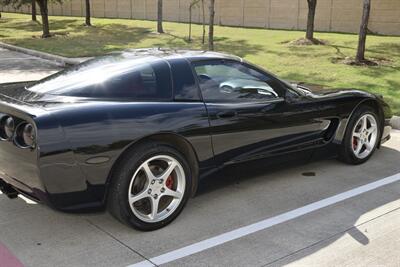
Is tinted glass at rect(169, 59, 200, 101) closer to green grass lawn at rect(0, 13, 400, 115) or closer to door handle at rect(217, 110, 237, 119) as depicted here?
door handle at rect(217, 110, 237, 119)

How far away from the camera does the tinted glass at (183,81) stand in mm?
4113

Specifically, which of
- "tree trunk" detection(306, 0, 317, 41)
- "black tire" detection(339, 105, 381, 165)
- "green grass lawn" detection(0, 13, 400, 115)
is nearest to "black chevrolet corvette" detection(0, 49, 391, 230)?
"black tire" detection(339, 105, 381, 165)

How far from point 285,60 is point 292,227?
9.61m

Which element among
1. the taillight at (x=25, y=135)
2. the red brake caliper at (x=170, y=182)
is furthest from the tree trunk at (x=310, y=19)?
the taillight at (x=25, y=135)

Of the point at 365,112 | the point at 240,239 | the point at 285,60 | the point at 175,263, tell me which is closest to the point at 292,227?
the point at 240,239

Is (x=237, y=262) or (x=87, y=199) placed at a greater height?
(x=87, y=199)

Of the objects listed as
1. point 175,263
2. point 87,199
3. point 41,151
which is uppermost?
point 41,151

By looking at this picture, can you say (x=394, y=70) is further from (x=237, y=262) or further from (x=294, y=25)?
(x=294, y=25)

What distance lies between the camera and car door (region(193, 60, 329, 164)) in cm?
427

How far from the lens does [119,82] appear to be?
397 cm

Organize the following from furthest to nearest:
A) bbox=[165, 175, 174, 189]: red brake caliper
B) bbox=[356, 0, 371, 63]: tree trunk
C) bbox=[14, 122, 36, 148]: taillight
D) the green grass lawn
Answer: bbox=[356, 0, 371, 63]: tree trunk → the green grass lawn → bbox=[165, 175, 174, 189]: red brake caliper → bbox=[14, 122, 36, 148]: taillight

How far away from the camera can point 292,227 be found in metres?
Result: 4.00

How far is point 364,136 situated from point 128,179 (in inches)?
120

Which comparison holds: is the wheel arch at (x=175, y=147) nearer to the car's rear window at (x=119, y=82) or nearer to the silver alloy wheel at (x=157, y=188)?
the silver alloy wheel at (x=157, y=188)
